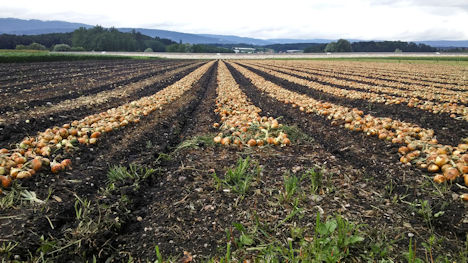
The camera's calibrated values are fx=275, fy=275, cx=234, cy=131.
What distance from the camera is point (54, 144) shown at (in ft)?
13.9

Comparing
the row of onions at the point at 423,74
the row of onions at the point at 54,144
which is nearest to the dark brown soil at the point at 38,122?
the row of onions at the point at 54,144

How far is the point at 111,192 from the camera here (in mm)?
3104

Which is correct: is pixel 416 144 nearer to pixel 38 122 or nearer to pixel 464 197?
pixel 464 197

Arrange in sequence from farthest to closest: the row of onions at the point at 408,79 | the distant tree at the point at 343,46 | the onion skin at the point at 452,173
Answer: the distant tree at the point at 343,46 < the row of onions at the point at 408,79 < the onion skin at the point at 452,173

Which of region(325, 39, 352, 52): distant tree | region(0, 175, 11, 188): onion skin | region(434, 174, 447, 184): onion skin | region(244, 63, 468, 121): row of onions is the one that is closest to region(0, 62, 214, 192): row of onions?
region(0, 175, 11, 188): onion skin

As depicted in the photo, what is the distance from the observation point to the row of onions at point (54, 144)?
3.20 metres

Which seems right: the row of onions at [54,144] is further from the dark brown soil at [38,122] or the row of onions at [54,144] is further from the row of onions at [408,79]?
the row of onions at [408,79]

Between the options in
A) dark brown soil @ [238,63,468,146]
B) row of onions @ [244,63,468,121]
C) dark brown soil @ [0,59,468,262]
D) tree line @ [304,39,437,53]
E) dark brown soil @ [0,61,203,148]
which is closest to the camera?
dark brown soil @ [0,59,468,262]

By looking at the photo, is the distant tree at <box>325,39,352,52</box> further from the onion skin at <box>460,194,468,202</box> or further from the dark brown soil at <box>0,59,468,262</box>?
the onion skin at <box>460,194,468,202</box>

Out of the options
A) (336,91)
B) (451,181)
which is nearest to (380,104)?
(336,91)

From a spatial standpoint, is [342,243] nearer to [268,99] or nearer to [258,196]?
[258,196]

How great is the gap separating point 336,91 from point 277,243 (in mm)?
9297

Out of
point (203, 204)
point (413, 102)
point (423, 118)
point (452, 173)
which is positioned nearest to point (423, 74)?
point (413, 102)

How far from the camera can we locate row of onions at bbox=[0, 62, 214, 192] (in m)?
3.20
